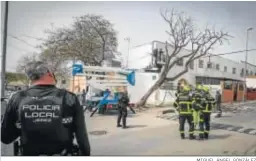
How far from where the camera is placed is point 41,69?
1.49 m

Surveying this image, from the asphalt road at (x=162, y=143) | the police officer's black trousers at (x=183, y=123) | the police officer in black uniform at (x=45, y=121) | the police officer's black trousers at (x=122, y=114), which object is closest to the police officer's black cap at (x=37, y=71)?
the police officer in black uniform at (x=45, y=121)

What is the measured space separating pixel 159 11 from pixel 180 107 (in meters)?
0.96

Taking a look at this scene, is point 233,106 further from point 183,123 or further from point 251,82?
point 183,123

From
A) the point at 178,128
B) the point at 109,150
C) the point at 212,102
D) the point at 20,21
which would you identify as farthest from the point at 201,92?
the point at 20,21

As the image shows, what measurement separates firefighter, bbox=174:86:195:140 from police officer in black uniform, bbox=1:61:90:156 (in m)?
1.66

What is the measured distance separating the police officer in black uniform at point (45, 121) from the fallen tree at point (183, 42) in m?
1.53

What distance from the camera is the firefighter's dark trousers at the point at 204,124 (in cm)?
295

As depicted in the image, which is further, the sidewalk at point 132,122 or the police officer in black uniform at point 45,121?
the sidewalk at point 132,122

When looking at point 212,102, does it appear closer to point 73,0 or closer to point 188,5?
point 188,5

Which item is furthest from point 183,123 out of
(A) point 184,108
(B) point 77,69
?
(B) point 77,69

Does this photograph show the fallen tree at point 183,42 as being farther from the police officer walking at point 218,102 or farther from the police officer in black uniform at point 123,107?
the police officer walking at point 218,102

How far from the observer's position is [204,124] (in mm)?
2977

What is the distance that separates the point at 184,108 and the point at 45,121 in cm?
183

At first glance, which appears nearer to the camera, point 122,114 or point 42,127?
point 42,127
